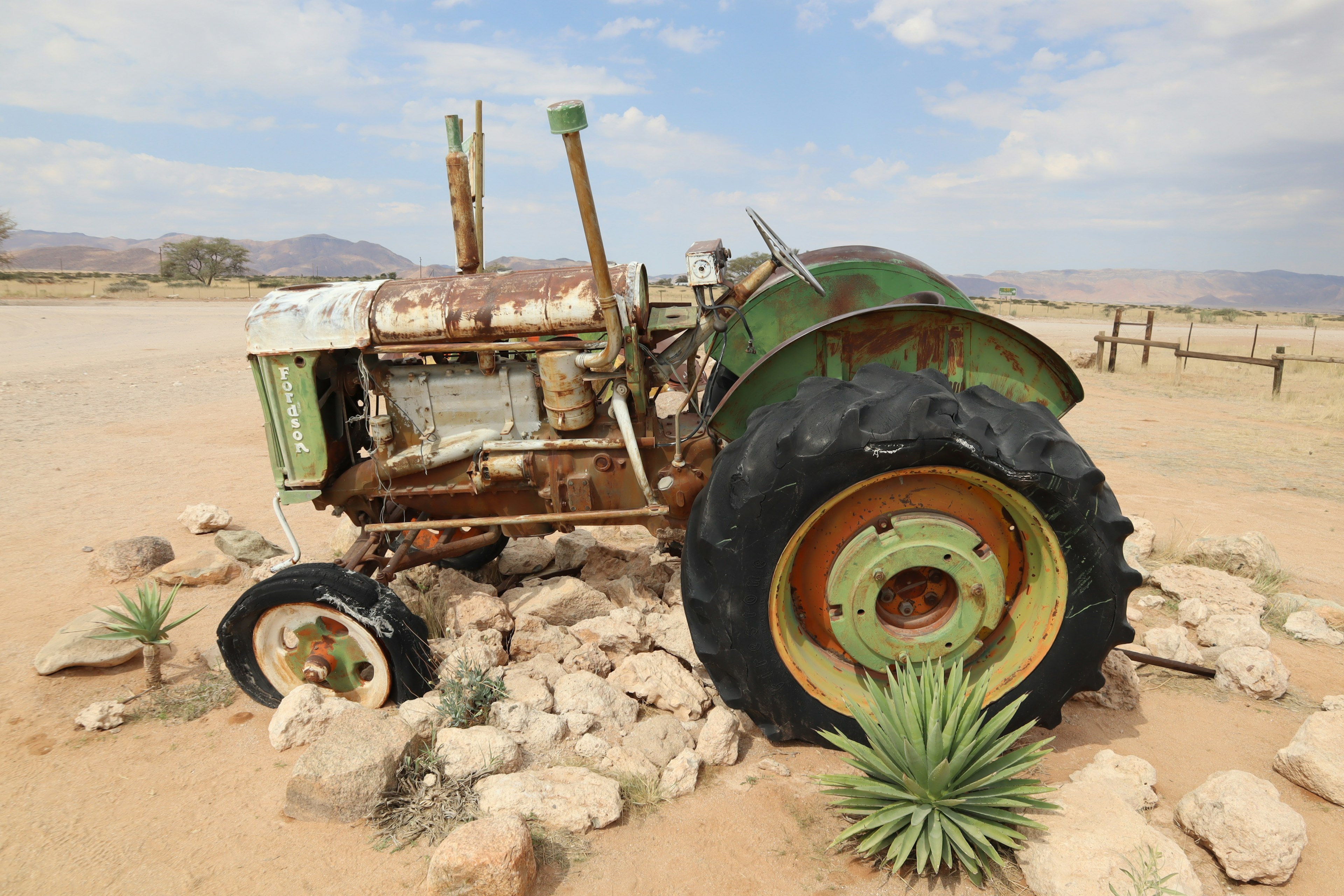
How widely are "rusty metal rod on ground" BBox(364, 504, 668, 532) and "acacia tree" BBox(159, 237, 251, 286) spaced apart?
54401 millimetres

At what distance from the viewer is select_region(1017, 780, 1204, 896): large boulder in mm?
2020

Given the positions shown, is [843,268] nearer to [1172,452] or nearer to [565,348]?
[565,348]

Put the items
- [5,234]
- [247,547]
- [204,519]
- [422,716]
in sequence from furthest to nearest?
[5,234], [204,519], [247,547], [422,716]

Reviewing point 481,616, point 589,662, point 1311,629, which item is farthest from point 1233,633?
point 481,616

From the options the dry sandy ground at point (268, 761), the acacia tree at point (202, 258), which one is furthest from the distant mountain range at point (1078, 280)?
the dry sandy ground at point (268, 761)

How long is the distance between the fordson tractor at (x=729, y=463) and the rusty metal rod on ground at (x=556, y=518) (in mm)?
13

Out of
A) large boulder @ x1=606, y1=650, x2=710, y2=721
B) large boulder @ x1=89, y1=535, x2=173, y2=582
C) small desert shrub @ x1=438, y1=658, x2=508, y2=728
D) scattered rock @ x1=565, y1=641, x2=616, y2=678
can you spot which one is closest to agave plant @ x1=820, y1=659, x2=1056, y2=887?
large boulder @ x1=606, y1=650, x2=710, y2=721

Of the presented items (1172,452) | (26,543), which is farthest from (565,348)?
(1172,452)

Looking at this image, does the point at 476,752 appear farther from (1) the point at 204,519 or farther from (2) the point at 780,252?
(1) the point at 204,519

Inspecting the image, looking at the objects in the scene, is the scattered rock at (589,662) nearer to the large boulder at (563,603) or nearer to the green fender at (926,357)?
the large boulder at (563,603)

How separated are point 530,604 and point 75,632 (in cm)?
214

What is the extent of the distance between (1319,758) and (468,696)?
297 centimetres

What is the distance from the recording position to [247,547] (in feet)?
15.8

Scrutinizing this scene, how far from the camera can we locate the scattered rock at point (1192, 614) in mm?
3840
